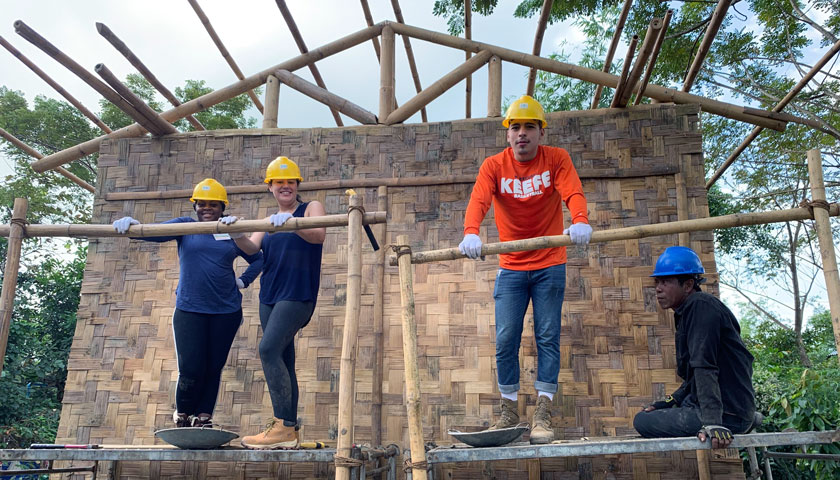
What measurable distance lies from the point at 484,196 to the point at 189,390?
2.16 meters

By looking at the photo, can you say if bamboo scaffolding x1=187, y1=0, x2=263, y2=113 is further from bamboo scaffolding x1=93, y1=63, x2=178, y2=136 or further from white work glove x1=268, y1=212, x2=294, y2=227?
white work glove x1=268, y1=212, x2=294, y2=227

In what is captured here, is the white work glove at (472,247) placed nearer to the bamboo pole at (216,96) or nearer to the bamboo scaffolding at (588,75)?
the bamboo scaffolding at (588,75)

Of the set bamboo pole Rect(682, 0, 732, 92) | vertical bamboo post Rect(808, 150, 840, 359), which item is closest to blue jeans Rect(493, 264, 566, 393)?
vertical bamboo post Rect(808, 150, 840, 359)

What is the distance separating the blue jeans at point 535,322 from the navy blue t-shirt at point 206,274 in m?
1.74

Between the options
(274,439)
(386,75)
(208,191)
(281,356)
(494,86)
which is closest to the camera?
(274,439)

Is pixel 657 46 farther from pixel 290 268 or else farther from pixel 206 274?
pixel 206 274

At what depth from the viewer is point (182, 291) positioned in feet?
12.7

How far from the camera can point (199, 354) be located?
378 cm

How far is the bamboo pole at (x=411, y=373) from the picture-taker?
2.92 m

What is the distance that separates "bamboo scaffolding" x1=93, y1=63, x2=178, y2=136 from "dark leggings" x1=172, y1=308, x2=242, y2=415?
177 centimetres

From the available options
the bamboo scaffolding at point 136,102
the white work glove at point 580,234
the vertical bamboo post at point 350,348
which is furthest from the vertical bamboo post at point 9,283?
the white work glove at point 580,234

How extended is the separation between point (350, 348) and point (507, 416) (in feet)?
3.13

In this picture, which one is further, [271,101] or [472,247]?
[271,101]

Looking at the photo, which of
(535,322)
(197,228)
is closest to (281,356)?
(197,228)
